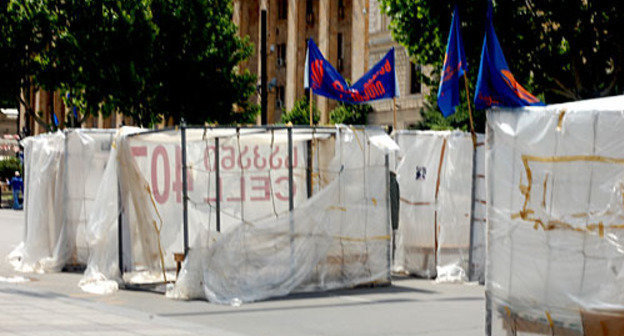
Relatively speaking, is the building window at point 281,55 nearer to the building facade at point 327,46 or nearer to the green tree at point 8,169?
the building facade at point 327,46

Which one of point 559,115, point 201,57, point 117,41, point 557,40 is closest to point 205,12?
point 201,57

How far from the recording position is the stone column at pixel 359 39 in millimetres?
44625

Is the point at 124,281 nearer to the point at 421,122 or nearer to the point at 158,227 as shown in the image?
the point at 158,227

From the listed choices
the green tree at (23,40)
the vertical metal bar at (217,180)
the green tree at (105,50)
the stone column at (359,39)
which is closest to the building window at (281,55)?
the stone column at (359,39)

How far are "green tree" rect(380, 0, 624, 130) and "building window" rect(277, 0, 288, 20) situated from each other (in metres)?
28.3

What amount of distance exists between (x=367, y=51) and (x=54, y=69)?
14.8 m

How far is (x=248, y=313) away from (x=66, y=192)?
5.91 m

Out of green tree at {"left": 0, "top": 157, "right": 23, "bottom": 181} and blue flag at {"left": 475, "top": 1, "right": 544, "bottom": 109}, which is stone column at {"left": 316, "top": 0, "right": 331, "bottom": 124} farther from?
blue flag at {"left": 475, "top": 1, "right": 544, "bottom": 109}

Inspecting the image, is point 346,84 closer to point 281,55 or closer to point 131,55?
point 131,55

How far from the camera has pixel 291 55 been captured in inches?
1998

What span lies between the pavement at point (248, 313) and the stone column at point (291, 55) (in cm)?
3744

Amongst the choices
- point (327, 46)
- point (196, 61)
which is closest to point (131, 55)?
point (196, 61)

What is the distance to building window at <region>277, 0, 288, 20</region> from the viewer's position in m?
52.2

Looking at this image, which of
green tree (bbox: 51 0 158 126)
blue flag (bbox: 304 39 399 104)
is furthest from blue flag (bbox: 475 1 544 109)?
green tree (bbox: 51 0 158 126)
